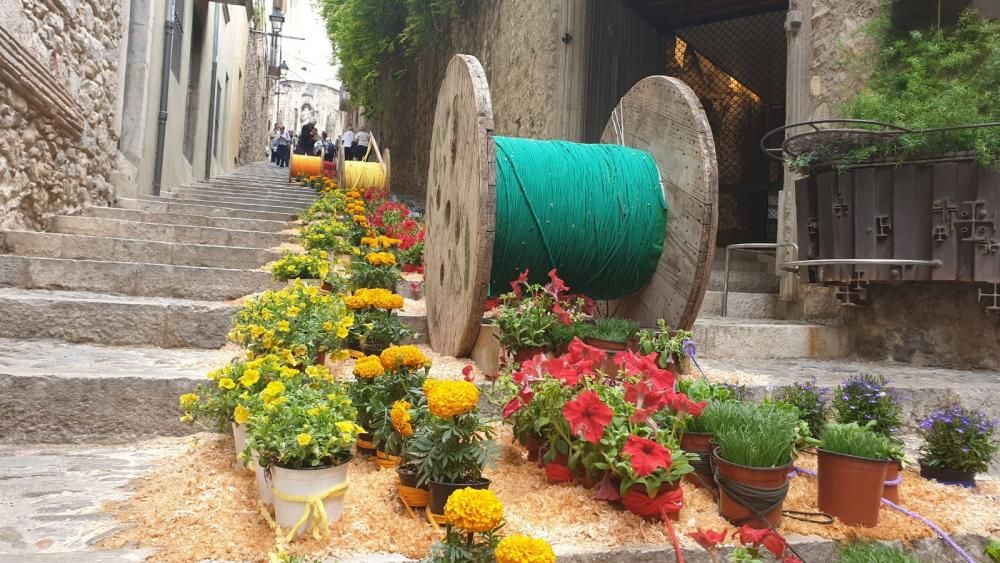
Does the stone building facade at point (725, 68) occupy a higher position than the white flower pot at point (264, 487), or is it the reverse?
the stone building facade at point (725, 68)

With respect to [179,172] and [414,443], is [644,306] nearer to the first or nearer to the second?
[414,443]

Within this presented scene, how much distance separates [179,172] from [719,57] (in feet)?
26.4

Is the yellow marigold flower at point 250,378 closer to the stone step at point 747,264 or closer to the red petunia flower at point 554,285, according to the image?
the red petunia flower at point 554,285

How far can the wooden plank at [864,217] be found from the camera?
3.92 m

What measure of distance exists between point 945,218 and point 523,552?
11.5 feet

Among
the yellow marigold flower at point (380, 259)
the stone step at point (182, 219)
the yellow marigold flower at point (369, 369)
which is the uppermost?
the stone step at point (182, 219)

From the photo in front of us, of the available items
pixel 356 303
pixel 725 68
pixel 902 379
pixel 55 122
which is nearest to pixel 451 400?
pixel 356 303

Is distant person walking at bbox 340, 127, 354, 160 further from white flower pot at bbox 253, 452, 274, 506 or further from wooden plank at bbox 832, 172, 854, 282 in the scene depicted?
white flower pot at bbox 253, 452, 274, 506

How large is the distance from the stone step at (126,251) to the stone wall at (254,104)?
1746 cm

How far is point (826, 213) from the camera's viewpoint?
4.15 meters

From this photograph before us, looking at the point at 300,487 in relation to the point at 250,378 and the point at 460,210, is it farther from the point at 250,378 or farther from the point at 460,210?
the point at 460,210

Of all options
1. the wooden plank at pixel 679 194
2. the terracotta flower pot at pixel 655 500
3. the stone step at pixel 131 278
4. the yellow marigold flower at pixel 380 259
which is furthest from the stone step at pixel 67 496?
the wooden plank at pixel 679 194

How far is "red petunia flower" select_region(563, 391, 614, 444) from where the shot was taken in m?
1.84

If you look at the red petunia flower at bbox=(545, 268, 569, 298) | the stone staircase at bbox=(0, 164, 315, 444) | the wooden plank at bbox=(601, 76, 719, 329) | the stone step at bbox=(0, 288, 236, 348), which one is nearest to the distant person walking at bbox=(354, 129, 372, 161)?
the stone staircase at bbox=(0, 164, 315, 444)
